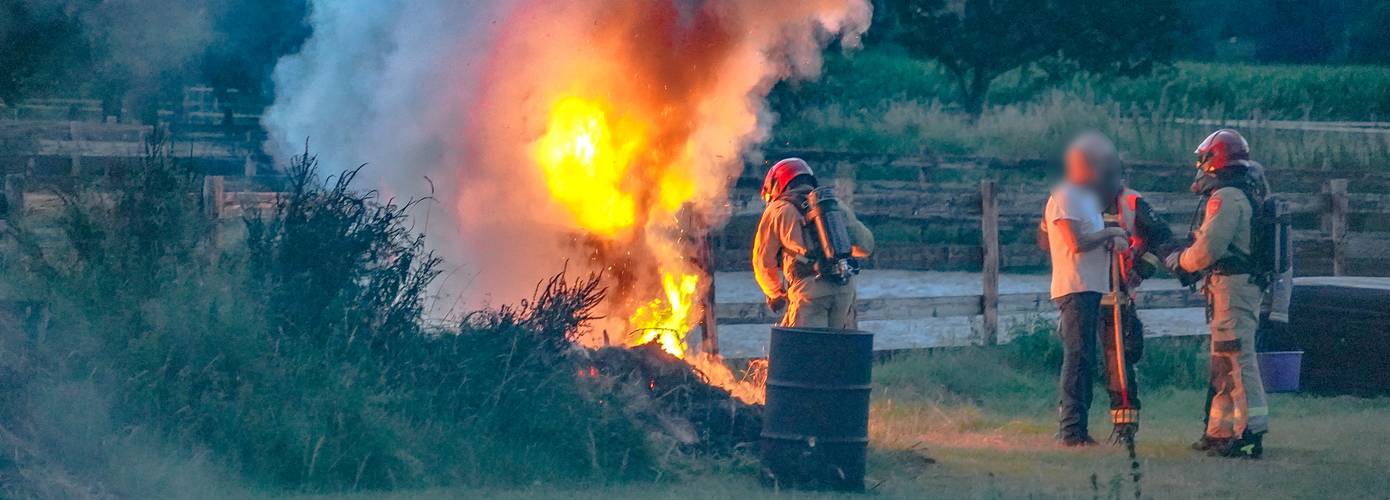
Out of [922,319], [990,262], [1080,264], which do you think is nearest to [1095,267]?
[1080,264]

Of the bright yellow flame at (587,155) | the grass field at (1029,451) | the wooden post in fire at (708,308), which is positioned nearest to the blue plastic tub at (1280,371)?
the grass field at (1029,451)

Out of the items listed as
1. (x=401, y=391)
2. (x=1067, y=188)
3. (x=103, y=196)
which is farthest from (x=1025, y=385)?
(x=103, y=196)

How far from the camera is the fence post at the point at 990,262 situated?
578 inches

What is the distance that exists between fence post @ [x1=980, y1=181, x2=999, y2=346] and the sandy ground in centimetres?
40

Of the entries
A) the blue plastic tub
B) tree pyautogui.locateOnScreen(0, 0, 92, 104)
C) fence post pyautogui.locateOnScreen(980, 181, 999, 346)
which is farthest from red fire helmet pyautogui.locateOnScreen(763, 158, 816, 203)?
tree pyautogui.locateOnScreen(0, 0, 92, 104)

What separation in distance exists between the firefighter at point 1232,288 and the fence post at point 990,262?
174 inches

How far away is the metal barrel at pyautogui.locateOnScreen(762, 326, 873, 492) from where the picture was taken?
27.7 ft

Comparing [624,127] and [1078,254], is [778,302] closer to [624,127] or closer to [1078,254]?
[1078,254]

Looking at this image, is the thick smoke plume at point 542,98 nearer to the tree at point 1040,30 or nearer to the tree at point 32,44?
the tree at point 32,44

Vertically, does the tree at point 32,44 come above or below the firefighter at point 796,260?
above

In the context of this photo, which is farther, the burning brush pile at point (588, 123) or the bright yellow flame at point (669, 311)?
the bright yellow flame at point (669, 311)

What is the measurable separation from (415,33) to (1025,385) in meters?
5.71

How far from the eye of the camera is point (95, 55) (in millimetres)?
19031

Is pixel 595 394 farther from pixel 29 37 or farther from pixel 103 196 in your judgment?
pixel 29 37
